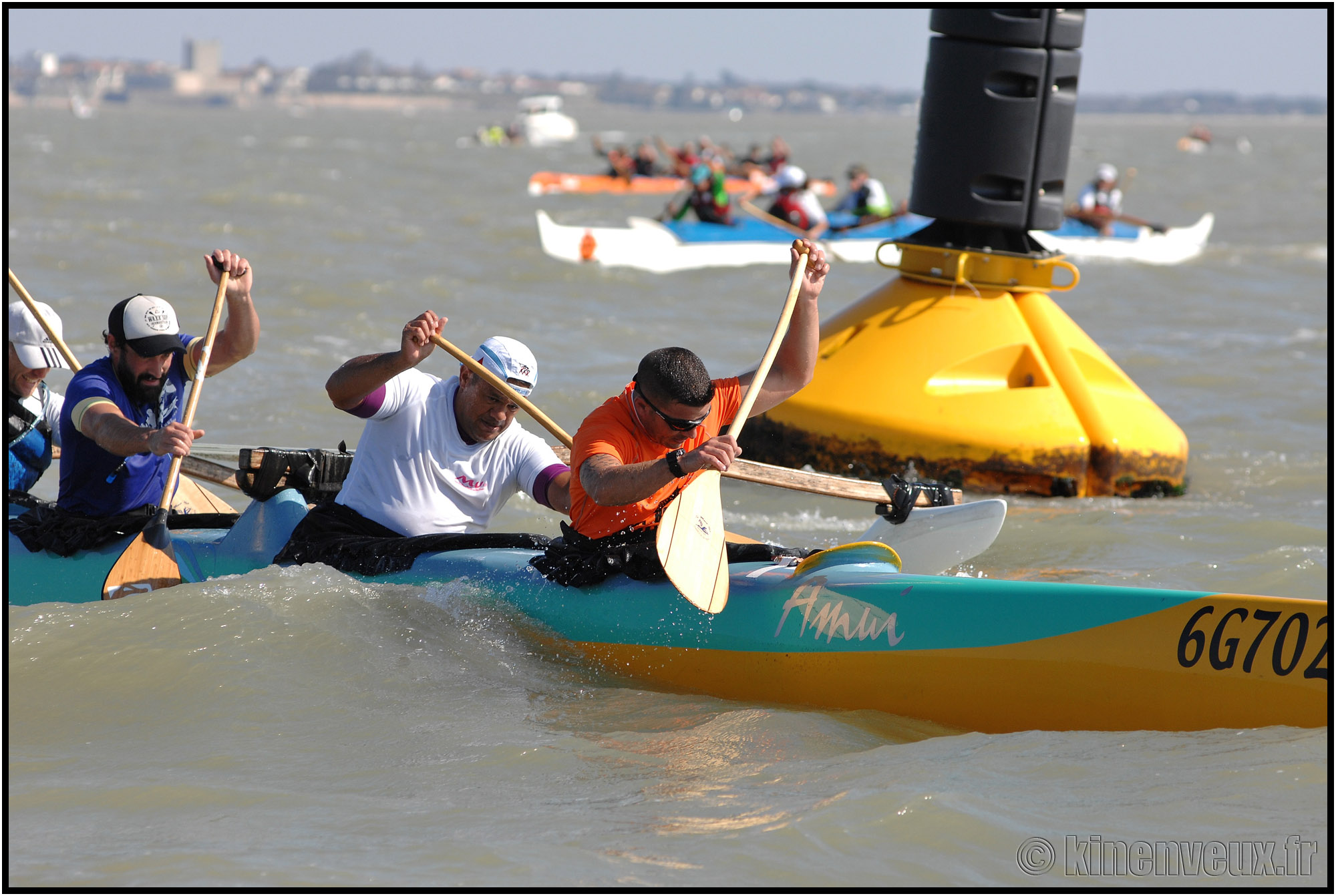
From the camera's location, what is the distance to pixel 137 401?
4762 mm

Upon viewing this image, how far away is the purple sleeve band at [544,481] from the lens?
15.2ft

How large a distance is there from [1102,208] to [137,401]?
18.5 meters

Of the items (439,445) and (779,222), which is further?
(779,222)

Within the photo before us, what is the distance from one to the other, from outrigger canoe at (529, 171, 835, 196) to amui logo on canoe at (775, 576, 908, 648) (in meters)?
23.3

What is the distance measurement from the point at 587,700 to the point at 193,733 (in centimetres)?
116

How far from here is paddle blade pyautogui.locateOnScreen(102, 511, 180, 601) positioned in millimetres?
4680

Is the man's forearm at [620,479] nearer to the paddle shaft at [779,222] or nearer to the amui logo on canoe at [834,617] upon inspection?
the amui logo on canoe at [834,617]

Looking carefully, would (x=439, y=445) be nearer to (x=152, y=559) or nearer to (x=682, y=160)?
(x=152, y=559)

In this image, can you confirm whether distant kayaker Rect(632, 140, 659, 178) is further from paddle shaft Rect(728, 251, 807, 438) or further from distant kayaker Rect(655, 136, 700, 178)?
paddle shaft Rect(728, 251, 807, 438)

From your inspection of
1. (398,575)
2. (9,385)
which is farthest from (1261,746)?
(9,385)

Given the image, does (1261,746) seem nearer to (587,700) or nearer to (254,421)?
(587,700)

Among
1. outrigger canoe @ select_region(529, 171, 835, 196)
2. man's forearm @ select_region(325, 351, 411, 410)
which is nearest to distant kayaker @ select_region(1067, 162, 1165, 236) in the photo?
outrigger canoe @ select_region(529, 171, 835, 196)

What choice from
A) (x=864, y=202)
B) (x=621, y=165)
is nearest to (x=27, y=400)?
(x=864, y=202)

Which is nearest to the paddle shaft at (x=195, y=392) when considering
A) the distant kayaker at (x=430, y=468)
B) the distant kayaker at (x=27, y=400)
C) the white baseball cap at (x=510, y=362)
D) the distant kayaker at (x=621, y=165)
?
the distant kayaker at (x=430, y=468)
